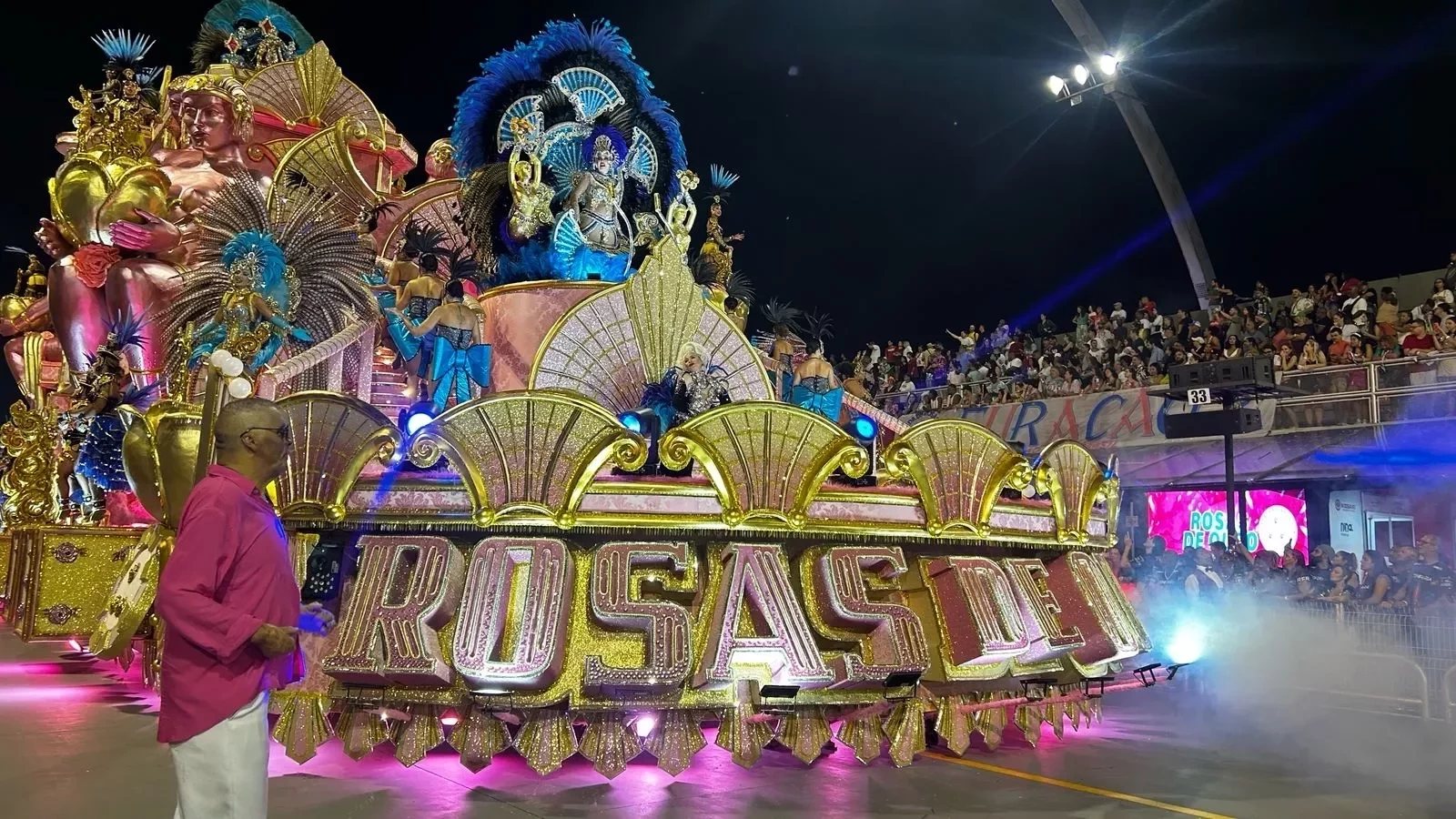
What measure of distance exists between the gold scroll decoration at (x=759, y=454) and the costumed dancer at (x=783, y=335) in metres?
5.10

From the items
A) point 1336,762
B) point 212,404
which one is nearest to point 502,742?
point 212,404

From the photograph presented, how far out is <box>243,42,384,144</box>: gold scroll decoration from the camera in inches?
524

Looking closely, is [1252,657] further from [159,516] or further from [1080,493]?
[159,516]

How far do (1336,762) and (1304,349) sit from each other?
379 inches

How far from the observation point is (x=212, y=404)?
4.99m

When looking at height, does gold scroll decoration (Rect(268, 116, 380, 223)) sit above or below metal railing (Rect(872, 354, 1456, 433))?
above

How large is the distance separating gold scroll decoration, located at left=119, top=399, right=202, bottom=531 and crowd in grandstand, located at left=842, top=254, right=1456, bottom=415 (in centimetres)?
741

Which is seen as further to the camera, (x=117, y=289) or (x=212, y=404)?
(x=117, y=289)

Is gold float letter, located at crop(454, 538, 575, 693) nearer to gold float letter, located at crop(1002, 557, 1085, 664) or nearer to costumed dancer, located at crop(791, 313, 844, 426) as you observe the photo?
gold float letter, located at crop(1002, 557, 1085, 664)

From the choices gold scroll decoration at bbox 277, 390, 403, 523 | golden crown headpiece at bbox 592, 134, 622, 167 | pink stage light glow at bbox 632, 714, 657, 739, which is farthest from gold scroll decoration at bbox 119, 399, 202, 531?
golden crown headpiece at bbox 592, 134, 622, 167

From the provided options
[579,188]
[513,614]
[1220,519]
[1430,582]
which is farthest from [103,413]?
[1220,519]

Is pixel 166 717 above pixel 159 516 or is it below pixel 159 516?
below

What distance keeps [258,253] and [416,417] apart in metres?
1.69

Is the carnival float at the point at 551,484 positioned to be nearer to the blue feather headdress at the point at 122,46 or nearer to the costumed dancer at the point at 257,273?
the costumed dancer at the point at 257,273
